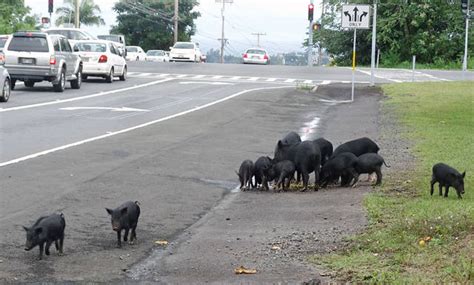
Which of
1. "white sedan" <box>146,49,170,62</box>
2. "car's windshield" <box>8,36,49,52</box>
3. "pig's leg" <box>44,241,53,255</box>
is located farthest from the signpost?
"white sedan" <box>146,49,170,62</box>

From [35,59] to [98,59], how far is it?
6.62 metres

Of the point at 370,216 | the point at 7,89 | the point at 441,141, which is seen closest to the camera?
the point at 370,216

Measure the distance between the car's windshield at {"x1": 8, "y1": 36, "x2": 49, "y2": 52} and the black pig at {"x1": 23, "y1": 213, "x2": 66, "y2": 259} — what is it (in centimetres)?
2517

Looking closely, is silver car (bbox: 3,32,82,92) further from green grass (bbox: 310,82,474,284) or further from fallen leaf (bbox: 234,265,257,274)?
fallen leaf (bbox: 234,265,257,274)

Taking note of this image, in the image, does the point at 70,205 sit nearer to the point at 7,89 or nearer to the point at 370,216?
the point at 370,216

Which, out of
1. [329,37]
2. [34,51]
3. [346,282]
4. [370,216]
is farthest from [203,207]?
[329,37]

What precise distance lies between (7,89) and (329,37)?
4803 cm

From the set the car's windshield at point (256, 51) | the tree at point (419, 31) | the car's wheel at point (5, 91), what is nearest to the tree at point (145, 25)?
the car's windshield at point (256, 51)

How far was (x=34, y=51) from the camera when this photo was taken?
109ft

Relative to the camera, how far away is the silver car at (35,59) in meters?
32.8

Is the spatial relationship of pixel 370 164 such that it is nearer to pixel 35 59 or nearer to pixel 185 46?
pixel 35 59

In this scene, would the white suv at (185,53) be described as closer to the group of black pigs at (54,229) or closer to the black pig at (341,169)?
the black pig at (341,169)

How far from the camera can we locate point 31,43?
33.2 m

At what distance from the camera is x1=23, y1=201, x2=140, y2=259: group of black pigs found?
855 centimetres
